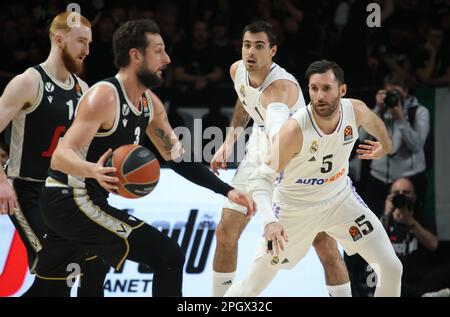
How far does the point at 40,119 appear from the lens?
6.12 meters

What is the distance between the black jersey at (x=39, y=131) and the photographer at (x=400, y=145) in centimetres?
324

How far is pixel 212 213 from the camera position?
7836mm

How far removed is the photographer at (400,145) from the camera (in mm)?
8273

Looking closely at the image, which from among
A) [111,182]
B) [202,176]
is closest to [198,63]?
[202,176]

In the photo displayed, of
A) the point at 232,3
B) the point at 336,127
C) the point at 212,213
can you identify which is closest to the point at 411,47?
the point at 232,3

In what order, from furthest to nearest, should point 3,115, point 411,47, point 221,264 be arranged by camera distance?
1. point 411,47
2. point 221,264
3. point 3,115

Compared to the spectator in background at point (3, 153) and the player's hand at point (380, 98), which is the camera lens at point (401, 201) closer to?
the player's hand at point (380, 98)

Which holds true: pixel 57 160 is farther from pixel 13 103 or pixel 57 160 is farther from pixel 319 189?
pixel 319 189

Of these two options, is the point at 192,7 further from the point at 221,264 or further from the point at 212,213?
the point at 221,264

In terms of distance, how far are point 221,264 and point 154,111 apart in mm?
1548

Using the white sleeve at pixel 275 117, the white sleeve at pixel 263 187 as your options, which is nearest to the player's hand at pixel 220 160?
the white sleeve at pixel 275 117

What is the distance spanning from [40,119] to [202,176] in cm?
130

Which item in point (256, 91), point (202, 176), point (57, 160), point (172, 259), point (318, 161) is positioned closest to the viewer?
point (57, 160)

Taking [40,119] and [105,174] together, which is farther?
[40,119]
